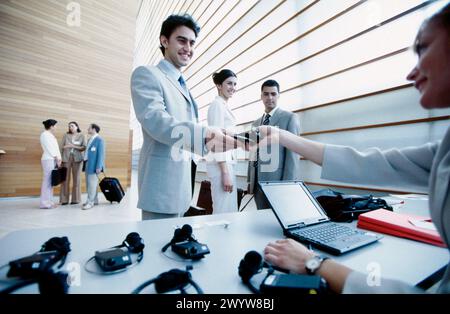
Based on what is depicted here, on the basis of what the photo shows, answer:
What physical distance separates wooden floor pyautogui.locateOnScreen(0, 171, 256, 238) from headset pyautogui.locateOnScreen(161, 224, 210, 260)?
118 inches

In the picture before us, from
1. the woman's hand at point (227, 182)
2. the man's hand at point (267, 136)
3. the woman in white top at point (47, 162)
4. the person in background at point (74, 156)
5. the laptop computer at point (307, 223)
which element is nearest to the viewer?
the laptop computer at point (307, 223)

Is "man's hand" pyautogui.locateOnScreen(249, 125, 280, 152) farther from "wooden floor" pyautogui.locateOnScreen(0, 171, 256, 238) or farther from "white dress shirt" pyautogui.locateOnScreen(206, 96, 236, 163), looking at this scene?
"wooden floor" pyautogui.locateOnScreen(0, 171, 256, 238)

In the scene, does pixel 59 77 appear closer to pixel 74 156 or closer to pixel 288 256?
pixel 74 156

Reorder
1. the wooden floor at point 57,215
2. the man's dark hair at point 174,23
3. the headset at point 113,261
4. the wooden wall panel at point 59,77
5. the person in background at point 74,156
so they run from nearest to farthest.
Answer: the headset at point 113,261 < the man's dark hair at point 174,23 < the wooden floor at point 57,215 < the person in background at point 74,156 < the wooden wall panel at point 59,77

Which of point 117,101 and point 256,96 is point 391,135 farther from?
point 117,101

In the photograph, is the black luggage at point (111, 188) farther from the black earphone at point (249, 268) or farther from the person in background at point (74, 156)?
the black earphone at point (249, 268)

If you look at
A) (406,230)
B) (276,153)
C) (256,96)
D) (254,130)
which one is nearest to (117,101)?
(256,96)

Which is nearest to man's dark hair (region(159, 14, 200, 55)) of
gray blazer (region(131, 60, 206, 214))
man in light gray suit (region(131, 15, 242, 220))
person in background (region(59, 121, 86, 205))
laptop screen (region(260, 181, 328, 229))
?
man in light gray suit (region(131, 15, 242, 220))

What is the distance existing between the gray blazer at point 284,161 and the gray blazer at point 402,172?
1328 mm

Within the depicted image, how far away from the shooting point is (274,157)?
2.34 metres

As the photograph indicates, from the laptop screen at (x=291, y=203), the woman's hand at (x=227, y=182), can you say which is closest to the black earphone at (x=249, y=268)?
the laptop screen at (x=291, y=203)

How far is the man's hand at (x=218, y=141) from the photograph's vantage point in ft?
3.59
